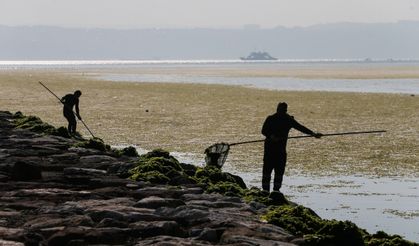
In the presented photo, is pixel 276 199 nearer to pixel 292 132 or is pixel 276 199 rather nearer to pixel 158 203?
pixel 158 203

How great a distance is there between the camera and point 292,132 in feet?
102

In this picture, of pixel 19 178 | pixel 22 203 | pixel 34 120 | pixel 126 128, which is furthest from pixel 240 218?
pixel 126 128

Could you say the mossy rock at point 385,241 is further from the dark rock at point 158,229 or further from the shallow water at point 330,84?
the shallow water at point 330,84

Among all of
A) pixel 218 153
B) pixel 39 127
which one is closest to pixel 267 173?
pixel 218 153

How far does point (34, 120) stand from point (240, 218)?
16094mm

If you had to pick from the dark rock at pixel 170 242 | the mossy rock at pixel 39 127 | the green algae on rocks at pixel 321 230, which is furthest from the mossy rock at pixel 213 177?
the mossy rock at pixel 39 127

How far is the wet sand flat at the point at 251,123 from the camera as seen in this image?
23125 millimetres

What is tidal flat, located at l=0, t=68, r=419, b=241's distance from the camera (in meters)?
19.8

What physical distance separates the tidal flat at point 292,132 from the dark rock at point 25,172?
6.29m

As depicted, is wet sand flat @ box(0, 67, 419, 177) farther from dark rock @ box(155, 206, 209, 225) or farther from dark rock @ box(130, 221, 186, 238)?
dark rock @ box(130, 221, 186, 238)

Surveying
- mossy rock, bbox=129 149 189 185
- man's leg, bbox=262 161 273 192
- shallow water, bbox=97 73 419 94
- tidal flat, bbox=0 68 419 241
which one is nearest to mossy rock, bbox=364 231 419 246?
tidal flat, bbox=0 68 419 241

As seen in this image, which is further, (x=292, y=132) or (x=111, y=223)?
(x=292, y=132)

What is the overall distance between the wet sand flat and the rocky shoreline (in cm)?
812

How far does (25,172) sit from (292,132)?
65.7ft
